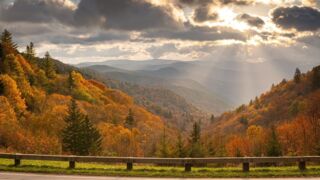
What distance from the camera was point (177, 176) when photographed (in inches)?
1055

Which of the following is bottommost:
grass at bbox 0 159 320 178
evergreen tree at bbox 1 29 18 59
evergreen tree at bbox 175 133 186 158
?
evergreen tree at bbox 175 133 186 158

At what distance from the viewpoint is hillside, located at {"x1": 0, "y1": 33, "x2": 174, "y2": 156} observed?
6028 centimetres

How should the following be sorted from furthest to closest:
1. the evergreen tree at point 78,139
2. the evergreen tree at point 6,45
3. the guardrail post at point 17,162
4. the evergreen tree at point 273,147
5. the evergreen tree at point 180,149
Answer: the evergreen tree at point 6,45
the evergreen tree at point 78,139
the evergreen tree at point 180,149
the evergreen tree at point 273,147
the guardrail post at point 17,162

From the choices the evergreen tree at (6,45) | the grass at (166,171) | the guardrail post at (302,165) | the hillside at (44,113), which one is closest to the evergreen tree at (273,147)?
the hillside at (44,113)

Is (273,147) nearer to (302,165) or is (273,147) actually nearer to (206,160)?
(302,165)

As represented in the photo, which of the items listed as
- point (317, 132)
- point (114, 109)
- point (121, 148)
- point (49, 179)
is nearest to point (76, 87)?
point (114, 109)

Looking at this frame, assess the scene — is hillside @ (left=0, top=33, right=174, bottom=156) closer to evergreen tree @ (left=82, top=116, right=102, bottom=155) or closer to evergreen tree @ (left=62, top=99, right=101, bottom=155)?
evergreen tree @ (left=62, top=99, right=101, bottom=155)

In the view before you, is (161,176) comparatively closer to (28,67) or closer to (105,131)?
(105,131)

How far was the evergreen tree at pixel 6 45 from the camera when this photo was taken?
109 m

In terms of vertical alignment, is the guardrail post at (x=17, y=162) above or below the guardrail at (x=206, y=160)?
below

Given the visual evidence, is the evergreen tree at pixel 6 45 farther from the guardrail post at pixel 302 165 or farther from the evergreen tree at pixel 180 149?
the guardrail post at pixel 302 165

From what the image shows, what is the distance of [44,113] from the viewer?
322 ft

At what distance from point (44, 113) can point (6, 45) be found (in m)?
26.3

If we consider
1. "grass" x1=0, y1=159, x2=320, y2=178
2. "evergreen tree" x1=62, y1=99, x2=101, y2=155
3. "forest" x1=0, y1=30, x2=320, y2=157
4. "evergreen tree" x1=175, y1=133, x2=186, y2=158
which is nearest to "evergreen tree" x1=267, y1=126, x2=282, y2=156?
"forest" x1=0, y1=30, x2=320, y2=157
